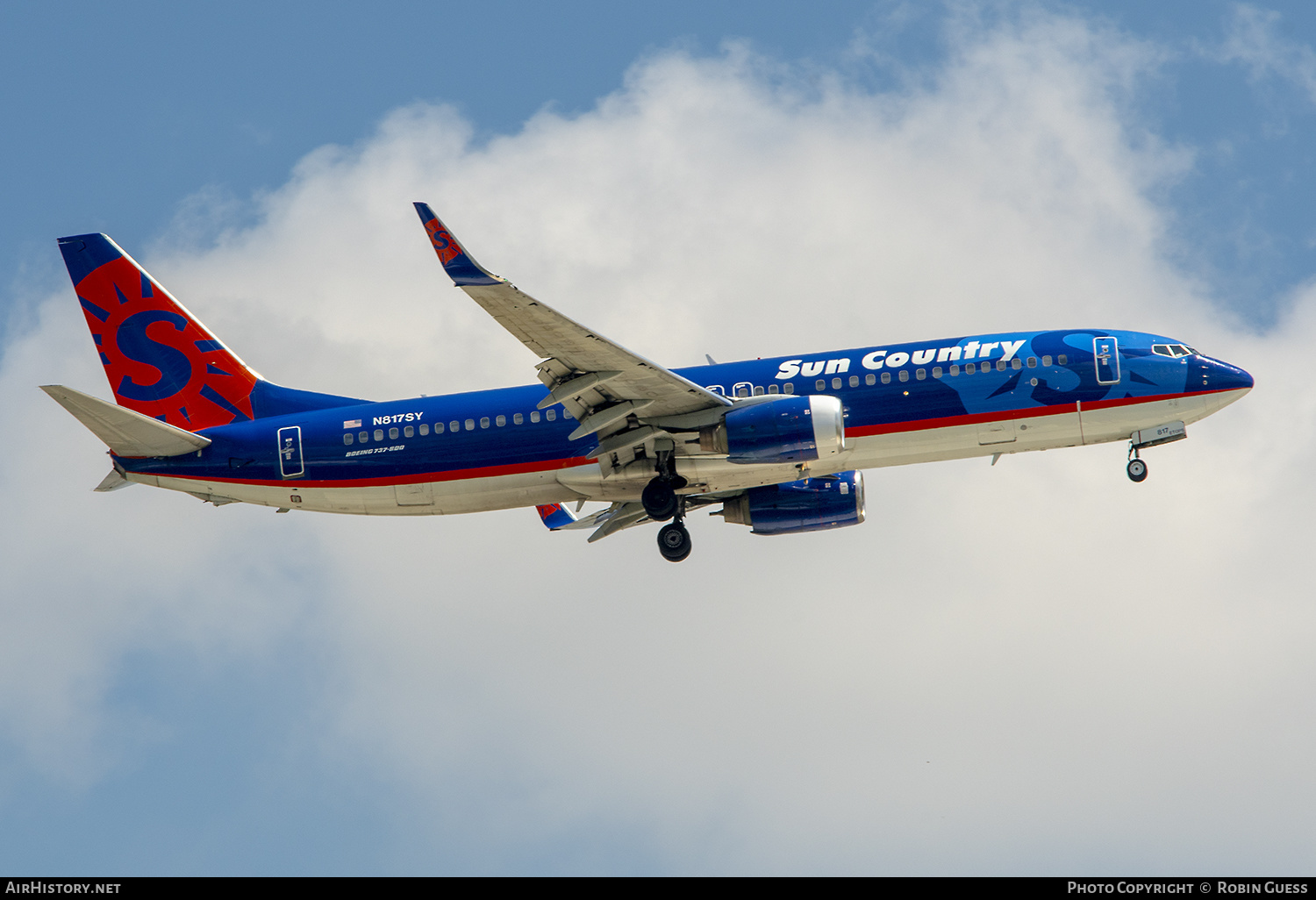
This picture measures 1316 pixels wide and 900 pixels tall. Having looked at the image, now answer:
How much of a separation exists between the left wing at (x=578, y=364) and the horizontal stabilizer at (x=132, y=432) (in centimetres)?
1244

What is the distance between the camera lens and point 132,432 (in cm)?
4497

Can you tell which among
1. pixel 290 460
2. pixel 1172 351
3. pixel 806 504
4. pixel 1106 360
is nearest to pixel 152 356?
pixel 290 460

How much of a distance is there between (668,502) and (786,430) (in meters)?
5.15

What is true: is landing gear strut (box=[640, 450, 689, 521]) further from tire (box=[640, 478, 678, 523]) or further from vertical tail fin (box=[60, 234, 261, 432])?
vertical tail fin (box=[60, 234, 261, 432])

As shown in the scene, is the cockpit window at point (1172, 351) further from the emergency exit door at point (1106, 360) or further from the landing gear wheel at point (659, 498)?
the landing gear wheel at point (659, 498)

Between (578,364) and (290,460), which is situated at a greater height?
(578,364)

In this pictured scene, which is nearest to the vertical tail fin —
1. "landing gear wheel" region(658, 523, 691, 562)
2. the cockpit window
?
"landing gear wheel" region(658, 523, 691, 562)

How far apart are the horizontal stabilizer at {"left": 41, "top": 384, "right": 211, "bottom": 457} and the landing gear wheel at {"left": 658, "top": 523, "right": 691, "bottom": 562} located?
15.0m

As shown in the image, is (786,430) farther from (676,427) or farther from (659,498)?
(659,498)

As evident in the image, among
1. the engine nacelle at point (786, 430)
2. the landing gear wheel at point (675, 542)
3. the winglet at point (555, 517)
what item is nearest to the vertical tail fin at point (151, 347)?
the winglet at point (555, 517)

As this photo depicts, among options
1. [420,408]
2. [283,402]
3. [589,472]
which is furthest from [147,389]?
[589,472]
